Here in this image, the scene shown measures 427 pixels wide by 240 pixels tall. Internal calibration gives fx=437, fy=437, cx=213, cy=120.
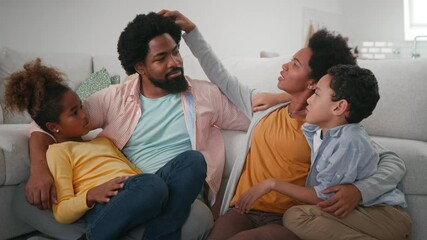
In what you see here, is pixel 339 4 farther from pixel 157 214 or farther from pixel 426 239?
pixel 157 214

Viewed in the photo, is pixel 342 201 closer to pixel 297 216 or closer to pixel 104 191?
pixel 297 216

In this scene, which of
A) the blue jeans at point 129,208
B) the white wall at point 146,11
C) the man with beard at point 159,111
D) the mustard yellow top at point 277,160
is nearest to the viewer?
the blue jeans at point 129,208

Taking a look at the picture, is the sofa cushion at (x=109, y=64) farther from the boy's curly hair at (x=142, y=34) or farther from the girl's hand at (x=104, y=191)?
the girl's hand at (x=104, y=191)

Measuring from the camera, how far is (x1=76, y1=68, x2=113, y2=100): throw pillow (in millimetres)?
2346

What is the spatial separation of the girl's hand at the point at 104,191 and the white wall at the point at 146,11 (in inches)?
87.4

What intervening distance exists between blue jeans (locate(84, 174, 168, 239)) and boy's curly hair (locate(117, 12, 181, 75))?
529 millimetres

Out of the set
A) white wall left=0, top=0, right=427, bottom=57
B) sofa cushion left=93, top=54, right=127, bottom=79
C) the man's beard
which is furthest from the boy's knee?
white wall left=0, top=0, right=427, bottom=57

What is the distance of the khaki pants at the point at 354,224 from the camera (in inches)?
45.8

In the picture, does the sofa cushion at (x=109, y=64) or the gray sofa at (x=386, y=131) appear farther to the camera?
the sofa cushion at (x=109, y=64)

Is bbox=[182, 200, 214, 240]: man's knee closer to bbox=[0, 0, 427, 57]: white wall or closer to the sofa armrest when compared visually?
the sofa armrest

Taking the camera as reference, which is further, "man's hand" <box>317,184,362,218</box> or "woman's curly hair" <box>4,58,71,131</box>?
"woman's curly hair" <box>4,58,71,131</box>

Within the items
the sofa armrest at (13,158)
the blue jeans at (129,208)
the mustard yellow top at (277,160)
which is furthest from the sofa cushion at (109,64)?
the blue jeans at (129,208)

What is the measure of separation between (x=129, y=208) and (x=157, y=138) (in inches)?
15.0

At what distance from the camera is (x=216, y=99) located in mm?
1578
